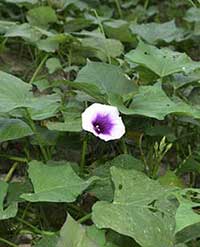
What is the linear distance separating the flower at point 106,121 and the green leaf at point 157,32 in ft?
2.15

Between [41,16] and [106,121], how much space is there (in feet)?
2.41

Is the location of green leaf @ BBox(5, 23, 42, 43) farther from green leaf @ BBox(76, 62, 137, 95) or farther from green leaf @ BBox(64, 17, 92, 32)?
green leaf @ BBox(76, 62, 137, 95)

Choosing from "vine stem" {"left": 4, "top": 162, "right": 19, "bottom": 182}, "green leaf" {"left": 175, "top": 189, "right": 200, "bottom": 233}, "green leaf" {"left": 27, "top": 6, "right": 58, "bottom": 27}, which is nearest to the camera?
"green leaf" {"left": 175, "top": 189, "right": 200, "bottom": 233}

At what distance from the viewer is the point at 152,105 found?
1.27 m

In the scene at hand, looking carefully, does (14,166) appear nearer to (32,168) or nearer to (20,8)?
(32,168)

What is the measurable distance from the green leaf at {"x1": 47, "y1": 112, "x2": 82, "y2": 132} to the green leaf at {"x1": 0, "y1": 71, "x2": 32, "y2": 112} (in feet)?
0.23

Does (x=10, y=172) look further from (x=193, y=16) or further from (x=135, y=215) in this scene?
(x=193, y=16)

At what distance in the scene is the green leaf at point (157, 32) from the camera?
1.86 m

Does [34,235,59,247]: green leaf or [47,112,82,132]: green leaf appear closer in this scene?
[34,235,59,247]: green leaf

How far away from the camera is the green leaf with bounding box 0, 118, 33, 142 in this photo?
48.1 inches

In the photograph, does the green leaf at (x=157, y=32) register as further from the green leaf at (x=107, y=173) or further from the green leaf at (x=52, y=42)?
the green leaf at (x=107, y=173)

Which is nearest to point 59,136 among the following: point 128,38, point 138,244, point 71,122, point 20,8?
point 71,122

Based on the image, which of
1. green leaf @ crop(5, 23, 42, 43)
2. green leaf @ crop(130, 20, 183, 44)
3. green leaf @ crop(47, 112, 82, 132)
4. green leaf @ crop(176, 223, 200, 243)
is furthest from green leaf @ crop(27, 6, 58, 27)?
green leaf @ crop(176, 223, 200, 243)

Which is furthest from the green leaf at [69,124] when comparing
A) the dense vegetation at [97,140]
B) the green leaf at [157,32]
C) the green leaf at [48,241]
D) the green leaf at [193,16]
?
the green leaf at [193,16]
